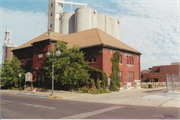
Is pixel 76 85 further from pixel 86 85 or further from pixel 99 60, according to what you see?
pixel 99 60

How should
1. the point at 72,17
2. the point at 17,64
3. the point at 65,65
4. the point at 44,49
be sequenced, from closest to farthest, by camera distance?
the point at 65,65 → the point at 44,49 → the point at 17,64 → the point at 72,17

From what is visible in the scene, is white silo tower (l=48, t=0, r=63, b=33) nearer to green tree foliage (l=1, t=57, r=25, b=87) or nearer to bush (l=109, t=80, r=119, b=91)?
green tree foliage (l=1, t=57, r=25, b=87)

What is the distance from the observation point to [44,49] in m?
34.6

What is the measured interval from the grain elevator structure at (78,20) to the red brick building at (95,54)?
34.8 m

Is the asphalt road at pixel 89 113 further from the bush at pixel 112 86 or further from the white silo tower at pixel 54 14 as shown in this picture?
the white silo tower at pixel 54 14

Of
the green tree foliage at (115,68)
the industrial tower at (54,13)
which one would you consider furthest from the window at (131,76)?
the industrial tower at (54,13)

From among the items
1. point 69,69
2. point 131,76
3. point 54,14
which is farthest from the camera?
point 54,14

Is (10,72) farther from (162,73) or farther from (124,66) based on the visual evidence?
(162,73)

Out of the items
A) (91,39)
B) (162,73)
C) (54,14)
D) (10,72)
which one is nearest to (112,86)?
(91,39)

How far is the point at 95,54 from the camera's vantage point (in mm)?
32469

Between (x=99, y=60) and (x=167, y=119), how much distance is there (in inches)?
899

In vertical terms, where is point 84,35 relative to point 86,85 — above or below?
above

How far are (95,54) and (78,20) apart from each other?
45.8 metres

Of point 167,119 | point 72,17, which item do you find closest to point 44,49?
point 167,119
